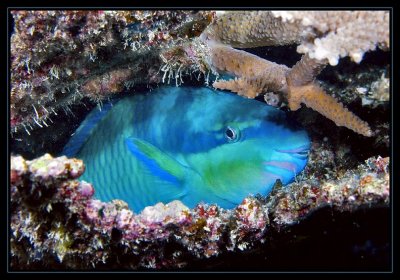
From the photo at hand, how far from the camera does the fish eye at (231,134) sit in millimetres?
2738

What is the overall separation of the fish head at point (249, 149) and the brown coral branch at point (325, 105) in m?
0.40

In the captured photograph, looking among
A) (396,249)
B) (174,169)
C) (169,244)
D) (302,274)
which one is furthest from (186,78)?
(396,249)

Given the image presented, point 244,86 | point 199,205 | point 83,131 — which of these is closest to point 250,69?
point 244,86

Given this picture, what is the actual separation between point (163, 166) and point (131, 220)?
4.15 feet

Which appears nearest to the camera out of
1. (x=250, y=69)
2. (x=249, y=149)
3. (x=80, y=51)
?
(x=80, y=51)

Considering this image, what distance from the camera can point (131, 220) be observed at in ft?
6.38

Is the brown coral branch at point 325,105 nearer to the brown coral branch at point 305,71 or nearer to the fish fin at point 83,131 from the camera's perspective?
the brown coral branch at point 305,71

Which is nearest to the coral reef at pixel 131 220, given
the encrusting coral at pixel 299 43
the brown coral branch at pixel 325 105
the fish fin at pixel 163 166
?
the brown coral branch at pixel 325 105

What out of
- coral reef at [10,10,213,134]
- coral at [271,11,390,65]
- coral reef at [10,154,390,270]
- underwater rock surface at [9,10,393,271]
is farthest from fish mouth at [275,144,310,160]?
coral reef at [10,10,213,134]

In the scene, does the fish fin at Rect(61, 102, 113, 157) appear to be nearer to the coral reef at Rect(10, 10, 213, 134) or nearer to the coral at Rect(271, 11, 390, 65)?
the coral reef at Rect(10, 10, 213, 134)

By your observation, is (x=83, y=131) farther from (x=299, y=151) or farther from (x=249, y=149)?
(x=299, y=151)

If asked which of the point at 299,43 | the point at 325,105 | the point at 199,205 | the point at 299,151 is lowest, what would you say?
the point at 199,205

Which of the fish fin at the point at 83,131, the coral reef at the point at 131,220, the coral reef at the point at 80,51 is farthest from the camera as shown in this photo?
the fish fin at the point at 83,131

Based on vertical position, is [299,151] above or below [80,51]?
below
